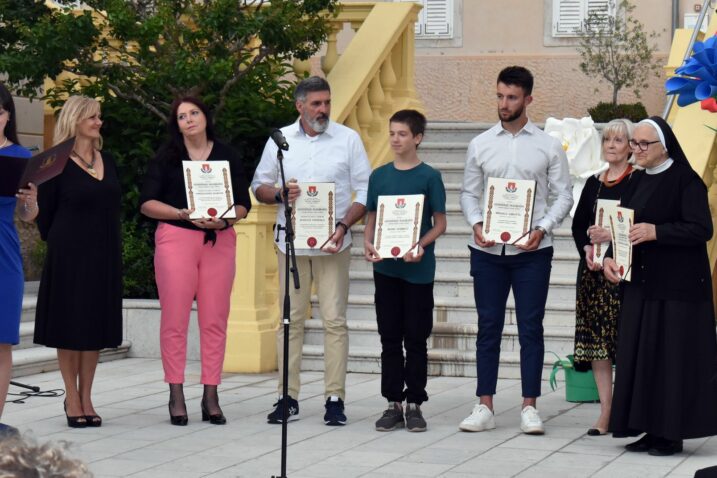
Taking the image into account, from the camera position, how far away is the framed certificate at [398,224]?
735 centimetres

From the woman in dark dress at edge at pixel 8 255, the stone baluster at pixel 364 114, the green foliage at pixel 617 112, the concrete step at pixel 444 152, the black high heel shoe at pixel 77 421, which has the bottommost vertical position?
the black high heel shoe at pixel 77 421

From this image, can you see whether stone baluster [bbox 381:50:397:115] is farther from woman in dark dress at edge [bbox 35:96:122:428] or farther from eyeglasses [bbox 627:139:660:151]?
eyeglasses [bbox 627:139:660:151]

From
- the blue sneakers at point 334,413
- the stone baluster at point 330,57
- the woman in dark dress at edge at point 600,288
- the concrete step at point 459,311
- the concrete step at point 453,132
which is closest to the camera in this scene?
the woman in dark dress at edge at point 600,288

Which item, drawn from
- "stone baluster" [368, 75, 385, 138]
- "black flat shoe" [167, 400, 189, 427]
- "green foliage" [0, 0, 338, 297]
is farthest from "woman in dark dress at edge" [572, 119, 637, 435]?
"stone baluster" [368, 75, 385, 138]

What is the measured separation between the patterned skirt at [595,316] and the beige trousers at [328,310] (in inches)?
52.4

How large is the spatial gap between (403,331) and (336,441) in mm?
805

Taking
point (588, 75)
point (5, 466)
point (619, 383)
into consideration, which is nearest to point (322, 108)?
point (619, 383)

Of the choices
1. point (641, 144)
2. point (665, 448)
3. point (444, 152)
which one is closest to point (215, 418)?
point (665, 448)

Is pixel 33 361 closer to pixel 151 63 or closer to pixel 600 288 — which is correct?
pixel 151 63

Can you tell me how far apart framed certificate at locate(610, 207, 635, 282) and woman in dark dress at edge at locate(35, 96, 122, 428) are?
2.78m

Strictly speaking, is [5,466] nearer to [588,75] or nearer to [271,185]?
[271,185]

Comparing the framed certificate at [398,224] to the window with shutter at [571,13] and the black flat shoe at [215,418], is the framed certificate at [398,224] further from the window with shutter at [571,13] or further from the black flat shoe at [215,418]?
the window with shutter at [571,13]

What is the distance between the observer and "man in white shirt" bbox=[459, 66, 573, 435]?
24.4 ft

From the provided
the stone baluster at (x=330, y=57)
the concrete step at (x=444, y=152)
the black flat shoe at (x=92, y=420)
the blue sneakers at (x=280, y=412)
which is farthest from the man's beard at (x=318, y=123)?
the concrete step at (x=444, y=152)
